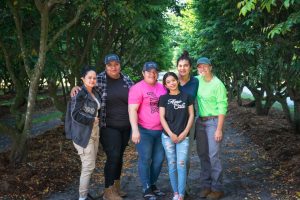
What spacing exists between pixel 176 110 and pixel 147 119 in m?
0.48

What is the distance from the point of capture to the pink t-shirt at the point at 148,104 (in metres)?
5.98

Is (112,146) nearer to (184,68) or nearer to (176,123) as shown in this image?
(176,123)

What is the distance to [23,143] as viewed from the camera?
7867mm

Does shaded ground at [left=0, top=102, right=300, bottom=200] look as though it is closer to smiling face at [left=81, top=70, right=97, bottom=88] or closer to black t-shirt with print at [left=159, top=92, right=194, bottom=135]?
black t-shirt with print at [left=159, top=92, right=194, bottom=135]

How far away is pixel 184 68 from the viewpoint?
604 cm

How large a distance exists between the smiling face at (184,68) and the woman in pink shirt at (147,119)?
13.5 inches

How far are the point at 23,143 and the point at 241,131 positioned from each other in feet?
26.0

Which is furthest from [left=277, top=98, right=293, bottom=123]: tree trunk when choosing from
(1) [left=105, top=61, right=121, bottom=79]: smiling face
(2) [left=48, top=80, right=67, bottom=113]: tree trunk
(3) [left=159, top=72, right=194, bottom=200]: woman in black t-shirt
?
(1) [left=105, top=61, right=121, bottom=79]: smiling face

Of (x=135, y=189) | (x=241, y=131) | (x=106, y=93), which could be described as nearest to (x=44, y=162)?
(x=135, y=189)

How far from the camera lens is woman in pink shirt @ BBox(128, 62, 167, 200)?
5.95 m

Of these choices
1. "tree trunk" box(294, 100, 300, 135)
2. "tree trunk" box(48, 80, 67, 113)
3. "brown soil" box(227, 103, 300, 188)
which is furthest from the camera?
"tree trunk" box(48, 80, 67, 113)

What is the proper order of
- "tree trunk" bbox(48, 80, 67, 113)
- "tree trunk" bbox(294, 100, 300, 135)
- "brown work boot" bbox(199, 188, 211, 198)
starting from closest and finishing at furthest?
1. "brown work boot" bbox(199, 188, 211, 198)
2. "tree trunk" bbox(294, 100, 300, 135)
3. "tree trunk" bbox(48, 80, 67, 113)

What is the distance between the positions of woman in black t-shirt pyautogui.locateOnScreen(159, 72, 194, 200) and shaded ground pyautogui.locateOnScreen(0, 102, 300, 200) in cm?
76

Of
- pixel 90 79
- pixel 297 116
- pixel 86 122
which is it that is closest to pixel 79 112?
pixel 86 122
